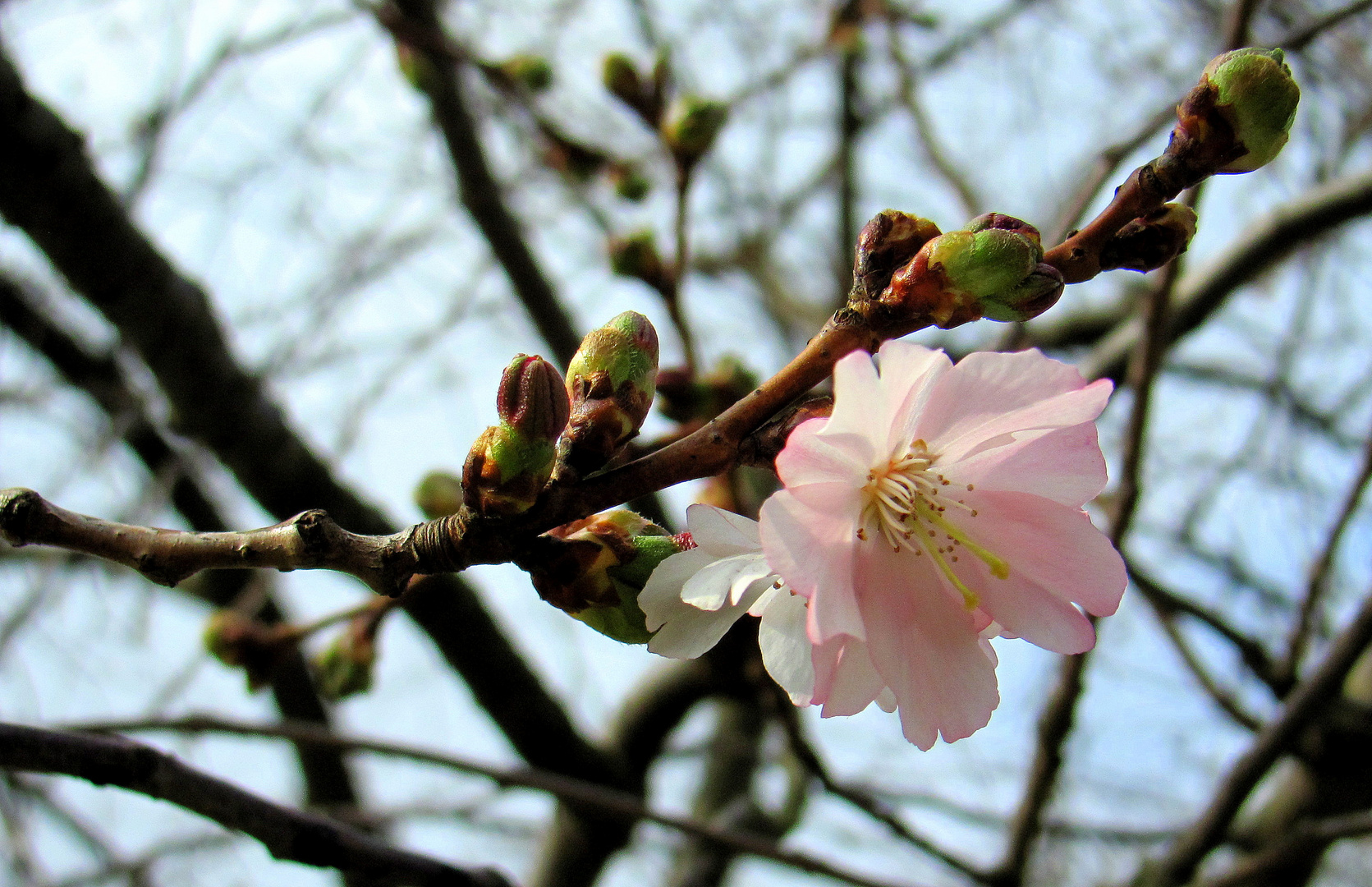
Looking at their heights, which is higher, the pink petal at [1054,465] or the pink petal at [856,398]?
the pink petal at [1054,465]

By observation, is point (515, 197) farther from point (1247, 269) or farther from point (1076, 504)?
point (1076, 504)

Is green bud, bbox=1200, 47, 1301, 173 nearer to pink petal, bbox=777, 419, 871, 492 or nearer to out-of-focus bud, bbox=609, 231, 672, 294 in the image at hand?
pink petal, bbox=777, 419, 871, 492

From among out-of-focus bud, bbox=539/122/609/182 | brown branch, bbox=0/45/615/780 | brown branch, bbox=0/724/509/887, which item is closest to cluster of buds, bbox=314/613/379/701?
brown branch, bbox=0/45/615/780

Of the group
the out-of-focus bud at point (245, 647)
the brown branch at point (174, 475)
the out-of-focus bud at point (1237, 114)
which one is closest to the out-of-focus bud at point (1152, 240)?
the out-of-focus bud at point (1237, 114)

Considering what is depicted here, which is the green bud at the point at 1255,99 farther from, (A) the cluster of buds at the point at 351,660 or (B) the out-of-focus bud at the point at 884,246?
(A) the cluster of buds at the point at 351,660

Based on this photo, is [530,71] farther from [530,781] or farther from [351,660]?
[530,781]

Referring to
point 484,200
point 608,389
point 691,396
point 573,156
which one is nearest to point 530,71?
point 573,156
